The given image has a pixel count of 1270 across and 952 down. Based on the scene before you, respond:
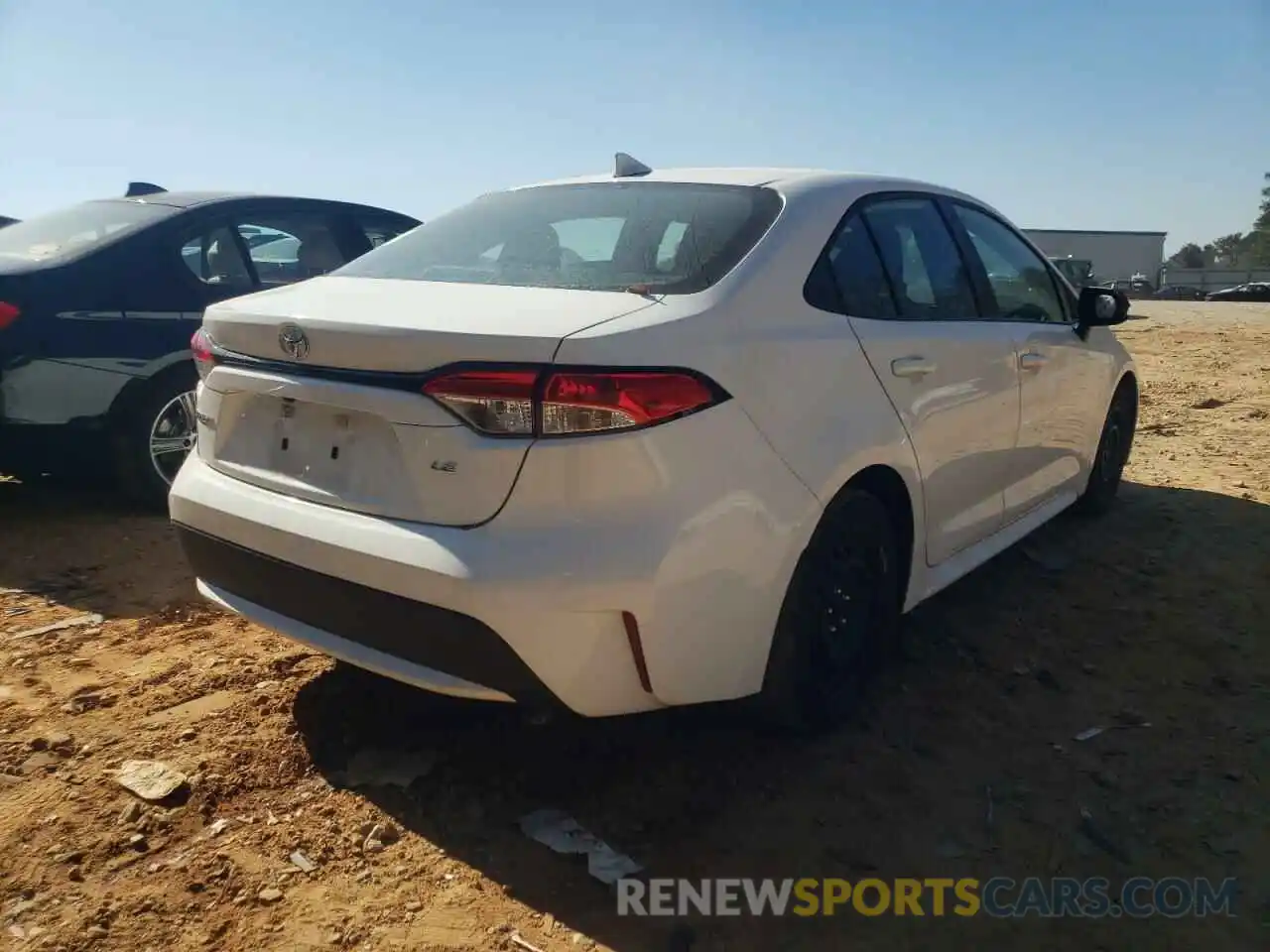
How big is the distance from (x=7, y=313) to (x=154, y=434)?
0.79 meters

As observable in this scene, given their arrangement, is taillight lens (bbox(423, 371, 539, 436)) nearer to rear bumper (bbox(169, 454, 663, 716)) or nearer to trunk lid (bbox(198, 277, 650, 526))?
trunk lid (bbox(198, 277, 650, 526))

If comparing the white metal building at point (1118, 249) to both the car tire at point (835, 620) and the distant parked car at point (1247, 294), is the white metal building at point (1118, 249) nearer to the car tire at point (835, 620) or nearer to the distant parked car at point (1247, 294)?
the distant parked car at point (1247, 294)

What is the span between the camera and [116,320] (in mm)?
4586

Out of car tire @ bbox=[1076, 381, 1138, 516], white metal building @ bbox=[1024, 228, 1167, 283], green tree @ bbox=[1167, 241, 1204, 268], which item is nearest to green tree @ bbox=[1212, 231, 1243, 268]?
green tree @ bbox=[1167, 241, 1204, 268]

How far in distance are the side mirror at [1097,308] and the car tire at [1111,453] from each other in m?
0.64

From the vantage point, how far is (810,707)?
9.13 feet

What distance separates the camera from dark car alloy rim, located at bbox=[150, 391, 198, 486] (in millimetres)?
4766

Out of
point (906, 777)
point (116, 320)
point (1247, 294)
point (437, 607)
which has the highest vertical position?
point (116, 320)

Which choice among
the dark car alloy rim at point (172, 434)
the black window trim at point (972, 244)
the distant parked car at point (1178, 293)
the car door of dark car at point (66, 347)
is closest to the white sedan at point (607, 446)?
the black window trim at point (972, 244)

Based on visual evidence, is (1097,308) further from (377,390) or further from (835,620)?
(377,390)

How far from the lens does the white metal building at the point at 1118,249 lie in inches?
2191

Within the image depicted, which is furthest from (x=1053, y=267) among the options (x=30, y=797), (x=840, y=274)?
(x=30, y=797)

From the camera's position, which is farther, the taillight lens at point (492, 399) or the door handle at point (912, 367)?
the door handle at point (912, 367)

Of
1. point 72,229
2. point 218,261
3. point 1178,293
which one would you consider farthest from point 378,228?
point 1178,293
